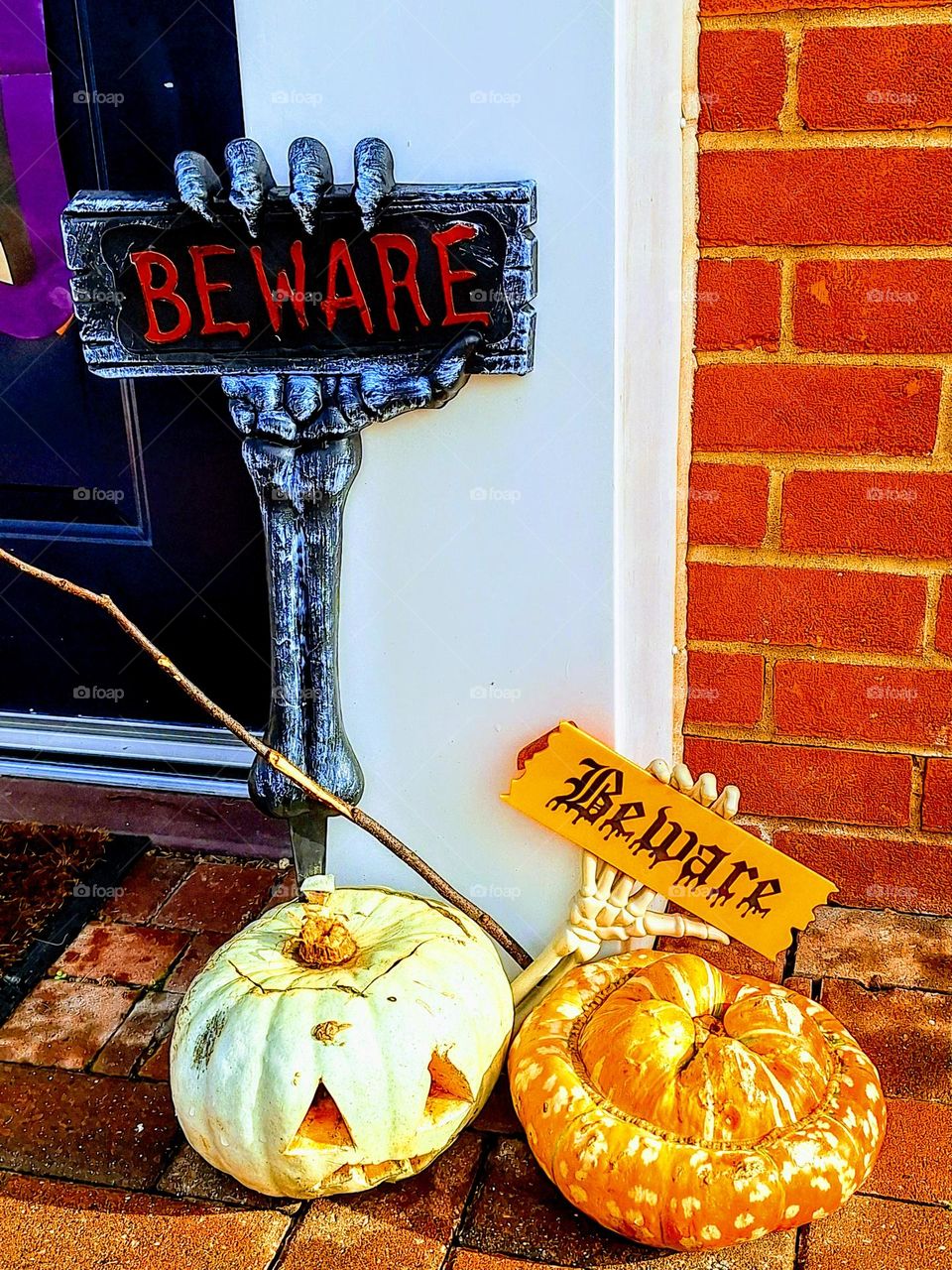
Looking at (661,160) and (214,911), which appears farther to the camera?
(214,911)

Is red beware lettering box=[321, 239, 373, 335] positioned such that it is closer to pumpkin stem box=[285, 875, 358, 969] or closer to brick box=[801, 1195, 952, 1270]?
pumpkin stem box=[285, 875, 358, 969]

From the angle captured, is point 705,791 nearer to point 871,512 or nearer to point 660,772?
point 660,772

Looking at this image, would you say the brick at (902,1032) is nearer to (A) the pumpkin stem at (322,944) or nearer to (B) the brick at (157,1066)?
(A) the pumpkin stem at (322,944)

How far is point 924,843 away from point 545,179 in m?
1.12

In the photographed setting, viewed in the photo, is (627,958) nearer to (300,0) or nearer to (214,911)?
(214,911)

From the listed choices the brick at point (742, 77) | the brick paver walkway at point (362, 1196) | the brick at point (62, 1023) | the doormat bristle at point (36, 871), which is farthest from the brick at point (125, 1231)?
the brick at point (742, 77)

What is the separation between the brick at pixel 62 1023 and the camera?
5.52 ft

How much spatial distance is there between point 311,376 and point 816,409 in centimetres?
68

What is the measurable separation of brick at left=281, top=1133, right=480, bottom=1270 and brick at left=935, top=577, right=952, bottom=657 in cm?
94

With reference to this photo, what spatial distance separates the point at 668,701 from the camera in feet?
6.12

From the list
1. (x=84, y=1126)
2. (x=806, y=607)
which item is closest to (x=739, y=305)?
(x=806, y=607)

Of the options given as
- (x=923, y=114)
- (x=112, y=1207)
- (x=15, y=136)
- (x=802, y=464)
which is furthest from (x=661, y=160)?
(x=112, y=1207)

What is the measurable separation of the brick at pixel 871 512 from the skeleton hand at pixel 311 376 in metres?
0.55

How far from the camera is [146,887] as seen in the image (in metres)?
2.06
